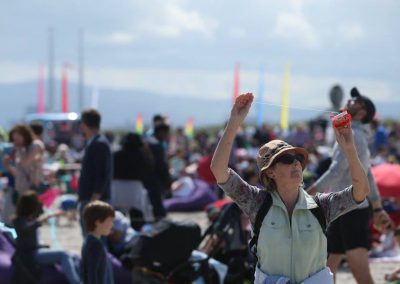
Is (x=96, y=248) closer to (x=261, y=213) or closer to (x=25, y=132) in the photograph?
(x=261, y=213)

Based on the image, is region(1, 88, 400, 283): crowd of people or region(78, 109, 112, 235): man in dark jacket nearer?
region(1, 88, 400, 283): crowd of people

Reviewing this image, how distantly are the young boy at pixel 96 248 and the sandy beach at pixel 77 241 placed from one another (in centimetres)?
296

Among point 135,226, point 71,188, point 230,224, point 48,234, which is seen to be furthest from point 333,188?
point 71,188

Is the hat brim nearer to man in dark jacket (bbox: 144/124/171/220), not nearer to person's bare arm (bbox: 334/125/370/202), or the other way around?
person's bare arm (bbox: 334/125/370/202)

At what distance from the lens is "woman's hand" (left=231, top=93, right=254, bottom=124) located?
4.28 meters

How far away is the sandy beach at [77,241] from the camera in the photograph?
8577 millimetres

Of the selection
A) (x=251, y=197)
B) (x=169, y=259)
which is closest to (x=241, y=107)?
(x=251, y=197)

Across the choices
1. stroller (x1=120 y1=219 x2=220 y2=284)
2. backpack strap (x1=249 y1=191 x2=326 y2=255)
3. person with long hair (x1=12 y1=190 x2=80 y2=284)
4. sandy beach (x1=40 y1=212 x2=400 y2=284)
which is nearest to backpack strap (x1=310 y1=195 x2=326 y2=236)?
backpack strap (x1=249 y1=191 x2=326 y2=255)

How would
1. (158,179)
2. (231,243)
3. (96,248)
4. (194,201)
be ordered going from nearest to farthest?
(96,248), (231,243), (158,179), (194,201)

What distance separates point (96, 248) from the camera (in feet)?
19.6

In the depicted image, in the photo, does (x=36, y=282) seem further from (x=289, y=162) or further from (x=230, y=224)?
(x=289, y=162)

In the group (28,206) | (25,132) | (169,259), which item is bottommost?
(169,259)

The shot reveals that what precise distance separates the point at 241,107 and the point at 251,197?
43 centimetres

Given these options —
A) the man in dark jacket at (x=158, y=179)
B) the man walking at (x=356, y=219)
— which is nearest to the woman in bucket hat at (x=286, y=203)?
the man walking at (x=356, y=219)
